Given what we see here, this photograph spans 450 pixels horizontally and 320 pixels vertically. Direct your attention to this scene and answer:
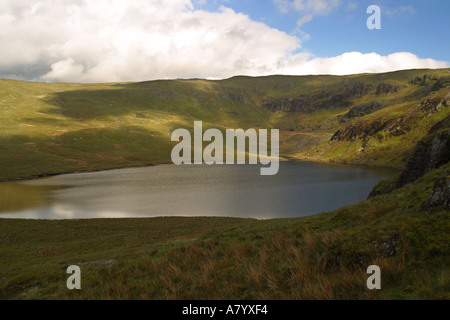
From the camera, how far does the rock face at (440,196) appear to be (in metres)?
8.62

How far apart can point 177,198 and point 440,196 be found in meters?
60.2

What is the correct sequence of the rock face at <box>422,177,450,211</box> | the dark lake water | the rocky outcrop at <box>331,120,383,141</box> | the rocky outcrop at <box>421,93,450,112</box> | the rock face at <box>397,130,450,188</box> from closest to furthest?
1. the rock face at <box>422,177,450,211</box>
2. the rock face at <box>397,130,450,188</box>
3. the dark lake water
4. the rocky outcrop at <box>421,93,450,112</box>
5. the rocky outcrop at <box>331,120,383,141</box>

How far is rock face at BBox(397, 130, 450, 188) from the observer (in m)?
22.0

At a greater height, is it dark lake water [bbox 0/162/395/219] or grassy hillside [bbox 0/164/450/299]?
grassy hillside [bbox 0/164/450/299]

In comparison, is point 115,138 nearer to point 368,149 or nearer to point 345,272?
point 368,149

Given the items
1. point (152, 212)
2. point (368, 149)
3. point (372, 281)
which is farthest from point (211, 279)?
point (368, 149)

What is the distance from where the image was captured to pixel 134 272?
38.4ft

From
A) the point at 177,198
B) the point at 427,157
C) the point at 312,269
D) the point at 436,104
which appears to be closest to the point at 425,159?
the point at 427,157

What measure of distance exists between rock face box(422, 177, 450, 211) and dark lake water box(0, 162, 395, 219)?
39.2 meters

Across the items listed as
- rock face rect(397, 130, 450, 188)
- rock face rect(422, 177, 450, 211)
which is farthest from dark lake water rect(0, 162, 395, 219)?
rock face rect(422, 177, 450, 211)

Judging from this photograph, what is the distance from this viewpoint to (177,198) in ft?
214

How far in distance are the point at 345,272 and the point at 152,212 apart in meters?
49.5

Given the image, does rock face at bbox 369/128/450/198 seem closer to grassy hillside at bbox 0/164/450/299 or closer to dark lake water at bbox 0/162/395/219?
grassy hillside at bbox 0/164/450/299

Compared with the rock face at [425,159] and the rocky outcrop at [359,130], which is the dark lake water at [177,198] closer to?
the rock face at [425,159]
